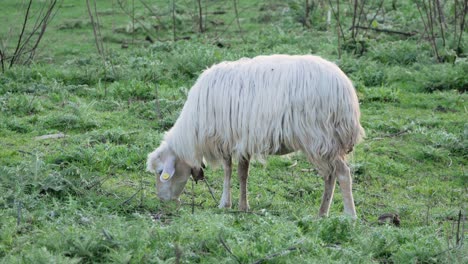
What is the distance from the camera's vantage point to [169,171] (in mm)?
7617

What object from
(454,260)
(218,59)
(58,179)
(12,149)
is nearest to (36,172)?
(58,179)

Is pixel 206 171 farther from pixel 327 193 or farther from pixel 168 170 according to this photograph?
pixel 327 193

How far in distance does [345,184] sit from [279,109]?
2.85 ft

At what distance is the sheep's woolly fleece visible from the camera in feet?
22.7

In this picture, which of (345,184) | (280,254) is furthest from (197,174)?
(280,254)

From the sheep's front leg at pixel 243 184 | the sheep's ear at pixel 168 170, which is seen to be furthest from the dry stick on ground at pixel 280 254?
A: the sheep's ear at pixel 168 170

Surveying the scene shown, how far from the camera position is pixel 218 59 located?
11891 millimetres

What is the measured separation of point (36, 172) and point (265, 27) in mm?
8355

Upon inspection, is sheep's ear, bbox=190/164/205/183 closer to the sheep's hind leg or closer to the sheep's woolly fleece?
the sheep's woolly fleece

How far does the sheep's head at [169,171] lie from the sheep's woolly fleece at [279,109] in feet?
1.51

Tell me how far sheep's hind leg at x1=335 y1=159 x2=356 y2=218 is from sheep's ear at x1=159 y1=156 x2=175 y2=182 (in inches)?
57.8

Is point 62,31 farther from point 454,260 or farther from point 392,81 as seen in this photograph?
point 454,260

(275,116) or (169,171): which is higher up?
(275,116)

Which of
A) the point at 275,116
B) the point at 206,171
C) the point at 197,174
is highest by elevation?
the point at 275,116
